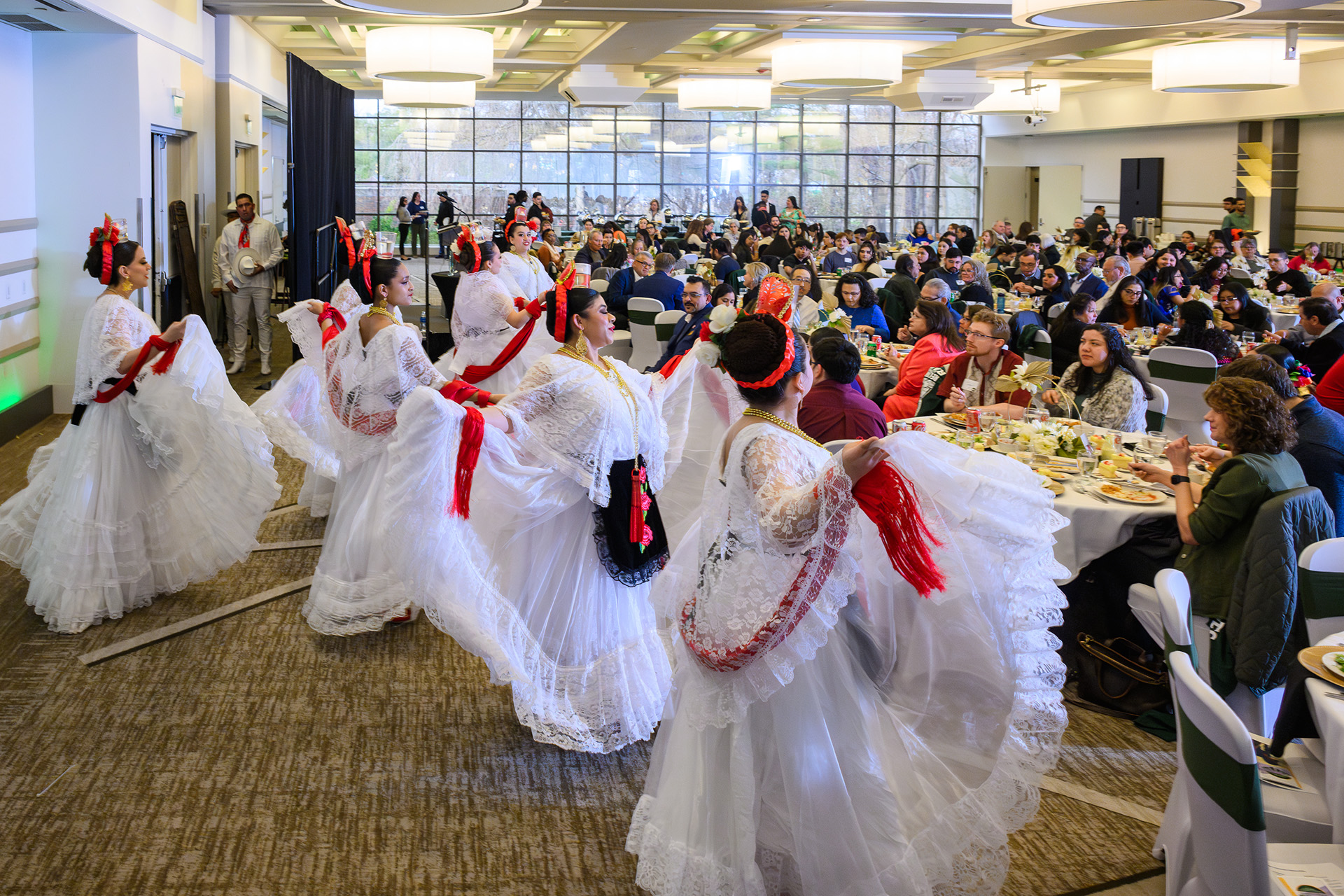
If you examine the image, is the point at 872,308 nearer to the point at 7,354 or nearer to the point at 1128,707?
the point at 1128,707

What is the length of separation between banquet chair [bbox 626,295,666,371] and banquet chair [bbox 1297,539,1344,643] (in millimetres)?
6729

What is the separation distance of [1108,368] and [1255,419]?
1920 mm

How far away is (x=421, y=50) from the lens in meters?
10.7

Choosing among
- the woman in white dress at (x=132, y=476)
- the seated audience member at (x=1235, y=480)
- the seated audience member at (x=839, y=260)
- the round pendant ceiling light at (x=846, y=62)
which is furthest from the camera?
the seated audience member at (x=839, y=260)

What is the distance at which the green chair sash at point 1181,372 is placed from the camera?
278 inches

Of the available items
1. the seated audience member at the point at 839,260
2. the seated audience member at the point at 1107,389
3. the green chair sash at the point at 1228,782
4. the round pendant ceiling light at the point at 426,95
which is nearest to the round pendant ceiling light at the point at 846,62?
the seated audience member at the point at 839,260

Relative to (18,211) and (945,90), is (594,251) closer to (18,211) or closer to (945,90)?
(18,211)

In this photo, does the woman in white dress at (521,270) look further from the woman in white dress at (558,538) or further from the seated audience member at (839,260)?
the seated audience member at (839,260)

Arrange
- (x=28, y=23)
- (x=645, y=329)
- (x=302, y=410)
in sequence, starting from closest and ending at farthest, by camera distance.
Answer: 1. (x=302, y=410)
2. (x=28, y=23)
3. (x=645, y=329)

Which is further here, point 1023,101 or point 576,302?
point 1023,101

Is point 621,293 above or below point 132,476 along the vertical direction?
above

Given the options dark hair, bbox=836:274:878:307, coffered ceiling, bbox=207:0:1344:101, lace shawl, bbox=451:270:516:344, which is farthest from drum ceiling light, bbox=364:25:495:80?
dark hair, bbox=836:274:878:307

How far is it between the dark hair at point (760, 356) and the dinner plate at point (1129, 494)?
2.21m

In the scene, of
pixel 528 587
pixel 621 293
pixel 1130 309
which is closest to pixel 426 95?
pixel 621 293
